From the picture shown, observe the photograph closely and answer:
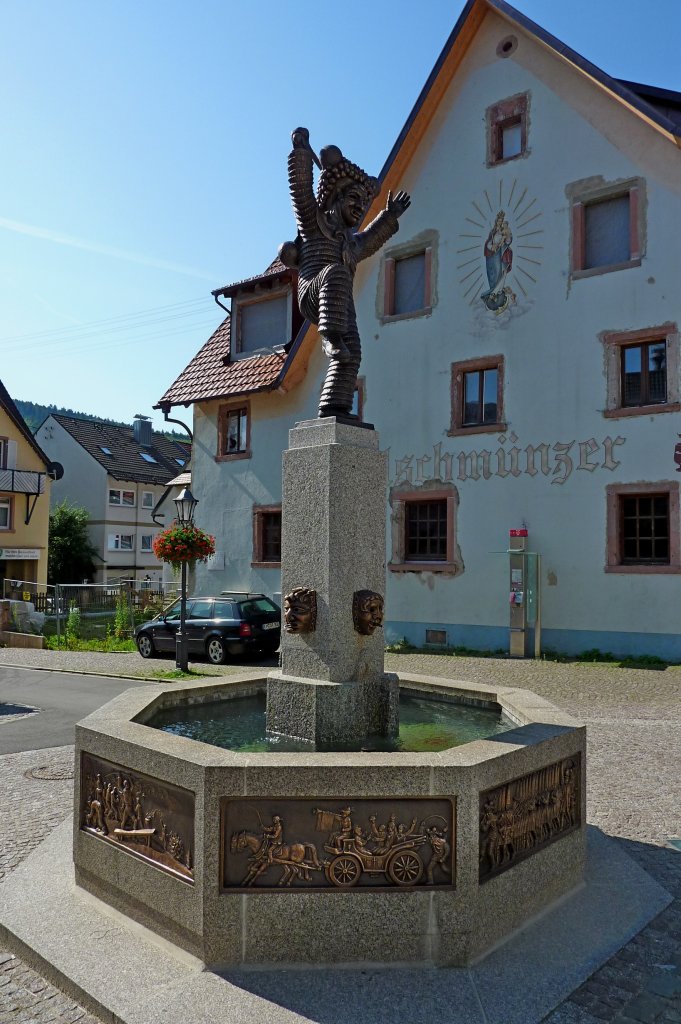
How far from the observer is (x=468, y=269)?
60.0 ft

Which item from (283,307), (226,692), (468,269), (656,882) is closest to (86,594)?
(283,307)

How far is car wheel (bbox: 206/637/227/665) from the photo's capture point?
669 inches

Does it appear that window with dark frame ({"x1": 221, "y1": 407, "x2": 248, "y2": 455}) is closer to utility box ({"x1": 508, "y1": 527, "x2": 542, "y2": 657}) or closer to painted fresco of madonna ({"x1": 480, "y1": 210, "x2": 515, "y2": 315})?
painted fresco of madonna ({"x1": 480, "y1": 210, "x2": 515, "y2": 315})

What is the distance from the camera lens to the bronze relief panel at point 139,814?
13.1ft

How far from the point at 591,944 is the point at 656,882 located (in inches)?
44.1

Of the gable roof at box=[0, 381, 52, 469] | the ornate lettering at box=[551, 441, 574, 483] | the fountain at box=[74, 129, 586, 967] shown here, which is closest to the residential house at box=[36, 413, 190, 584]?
the gable roof at box=[0, 381, 52, 469]

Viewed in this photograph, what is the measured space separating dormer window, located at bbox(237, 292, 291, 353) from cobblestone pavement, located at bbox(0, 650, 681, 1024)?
11175 millimetres

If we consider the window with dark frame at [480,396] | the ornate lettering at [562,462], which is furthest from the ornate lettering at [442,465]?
the ornate lettering at [562,462]

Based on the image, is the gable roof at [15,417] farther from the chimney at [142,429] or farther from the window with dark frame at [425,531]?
the window with dark frame at [425,531]

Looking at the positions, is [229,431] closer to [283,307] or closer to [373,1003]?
[283,307]

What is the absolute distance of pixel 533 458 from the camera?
55.9ft

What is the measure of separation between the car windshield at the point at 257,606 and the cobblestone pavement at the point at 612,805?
3932 millimetres

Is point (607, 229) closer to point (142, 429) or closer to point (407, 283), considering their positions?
point (407, 283)

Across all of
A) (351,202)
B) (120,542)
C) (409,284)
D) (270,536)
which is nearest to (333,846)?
(351,202)
